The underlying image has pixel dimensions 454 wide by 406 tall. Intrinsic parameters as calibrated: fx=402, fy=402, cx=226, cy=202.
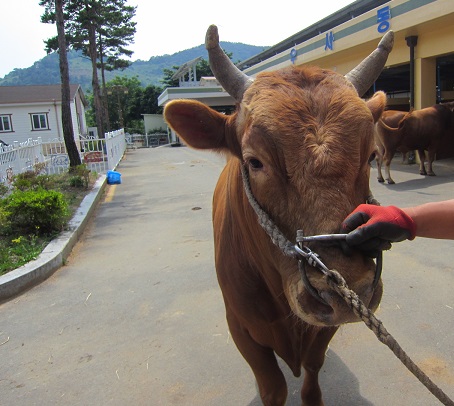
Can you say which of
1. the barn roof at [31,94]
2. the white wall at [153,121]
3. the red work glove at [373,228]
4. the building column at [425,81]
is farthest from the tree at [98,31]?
the red work glove at [373,228]

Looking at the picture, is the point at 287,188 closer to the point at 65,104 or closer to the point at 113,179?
the point at 113,179

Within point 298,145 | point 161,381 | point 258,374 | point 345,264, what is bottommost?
point 161,381

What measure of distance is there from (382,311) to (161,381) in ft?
6.98

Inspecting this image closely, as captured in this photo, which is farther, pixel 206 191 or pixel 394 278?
pixel 206 191

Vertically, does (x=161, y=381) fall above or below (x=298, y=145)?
below

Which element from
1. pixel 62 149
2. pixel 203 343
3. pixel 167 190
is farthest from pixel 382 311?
pixel 62 149

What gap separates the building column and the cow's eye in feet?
40.5

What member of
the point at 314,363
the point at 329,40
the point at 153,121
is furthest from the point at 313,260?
the point at 153,121

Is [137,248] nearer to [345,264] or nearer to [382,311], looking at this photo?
[382,311]

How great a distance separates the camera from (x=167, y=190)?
11.4 metres

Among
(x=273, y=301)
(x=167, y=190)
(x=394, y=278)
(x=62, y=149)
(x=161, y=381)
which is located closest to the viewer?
(x=273, y=301)

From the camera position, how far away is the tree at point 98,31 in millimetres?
26862

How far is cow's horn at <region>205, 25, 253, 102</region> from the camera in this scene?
2.17 meters

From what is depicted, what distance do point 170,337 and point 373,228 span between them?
2717mm
